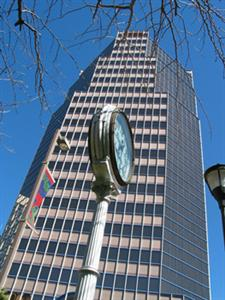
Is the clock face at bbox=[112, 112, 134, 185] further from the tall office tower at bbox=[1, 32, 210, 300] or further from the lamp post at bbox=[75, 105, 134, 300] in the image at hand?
the tall office tower at bbox=[1, 32, 210, 300]

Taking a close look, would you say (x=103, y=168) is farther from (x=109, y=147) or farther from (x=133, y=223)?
(x=133, y=223)

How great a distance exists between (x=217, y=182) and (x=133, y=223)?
174 ft

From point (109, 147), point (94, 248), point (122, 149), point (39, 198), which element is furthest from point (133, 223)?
point (94, 248)

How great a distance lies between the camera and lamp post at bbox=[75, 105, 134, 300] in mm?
A: 3525

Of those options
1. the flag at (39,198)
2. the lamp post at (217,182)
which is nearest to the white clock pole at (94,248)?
the lamp post at (217,182)

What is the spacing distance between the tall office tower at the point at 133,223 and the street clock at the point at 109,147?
121 ft

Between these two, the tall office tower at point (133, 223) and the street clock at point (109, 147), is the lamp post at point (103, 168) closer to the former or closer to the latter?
the street clock at point (109, 147)

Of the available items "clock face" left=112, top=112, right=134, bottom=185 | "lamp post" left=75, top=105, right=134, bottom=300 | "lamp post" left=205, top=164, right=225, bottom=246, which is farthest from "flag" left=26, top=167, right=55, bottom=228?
"lamp post" left=205, top=164, right=225, bottom=246

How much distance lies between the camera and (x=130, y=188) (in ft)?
198

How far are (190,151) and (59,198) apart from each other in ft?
108

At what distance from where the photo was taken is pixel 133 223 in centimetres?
5606

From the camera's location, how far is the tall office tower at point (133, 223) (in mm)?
50562

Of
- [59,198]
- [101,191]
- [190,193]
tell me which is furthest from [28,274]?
[101,191]

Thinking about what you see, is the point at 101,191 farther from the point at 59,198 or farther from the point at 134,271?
the point at 59,198
